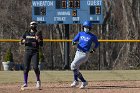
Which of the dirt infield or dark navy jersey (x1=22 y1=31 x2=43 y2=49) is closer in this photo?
the dirt infield

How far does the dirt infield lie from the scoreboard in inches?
302

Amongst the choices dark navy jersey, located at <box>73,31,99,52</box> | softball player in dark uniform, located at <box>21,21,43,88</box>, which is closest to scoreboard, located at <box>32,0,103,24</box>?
dark navy jersey, located at <box>73,31,99,52</box>

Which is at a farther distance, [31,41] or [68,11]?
[68,11]

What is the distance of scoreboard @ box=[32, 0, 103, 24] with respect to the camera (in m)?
22.9

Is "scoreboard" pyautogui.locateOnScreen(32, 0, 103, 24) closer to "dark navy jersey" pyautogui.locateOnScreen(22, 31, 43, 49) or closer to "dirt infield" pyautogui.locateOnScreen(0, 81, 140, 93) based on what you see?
"dirt infield" pyautogui.locateOnScreen(0, 81, 140, 93)

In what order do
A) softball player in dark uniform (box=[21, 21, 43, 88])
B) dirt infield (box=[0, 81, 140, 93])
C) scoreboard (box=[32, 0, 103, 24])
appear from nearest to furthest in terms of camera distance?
dirt infield (box=[0, 81, 140, 93]) < softball player in dark uniform (box=[21, 21, 43, 88]) < scoreboard (box=[32, 0, 103, 24])

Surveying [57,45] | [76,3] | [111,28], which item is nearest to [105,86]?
[76,3]

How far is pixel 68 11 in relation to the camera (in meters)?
22.9

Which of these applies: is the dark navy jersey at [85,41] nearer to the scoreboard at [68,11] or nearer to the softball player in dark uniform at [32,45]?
the softball player in dark uniform at [32,45]

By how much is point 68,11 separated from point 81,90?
9781mm

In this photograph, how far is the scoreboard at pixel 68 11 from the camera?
75.0 feet

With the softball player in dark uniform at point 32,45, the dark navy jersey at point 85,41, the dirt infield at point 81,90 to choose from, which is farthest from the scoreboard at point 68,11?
the softball player in dark uniform at point 32,45

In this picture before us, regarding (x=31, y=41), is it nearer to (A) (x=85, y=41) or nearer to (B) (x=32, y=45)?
(B) (x=32, y=45)

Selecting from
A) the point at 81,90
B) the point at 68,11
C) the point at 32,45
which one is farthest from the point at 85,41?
the point at 68,11
